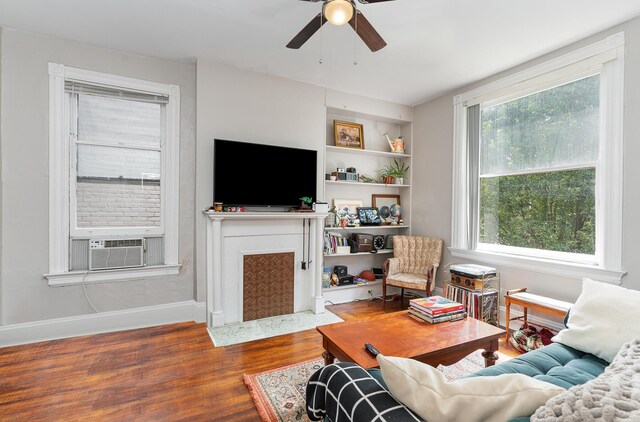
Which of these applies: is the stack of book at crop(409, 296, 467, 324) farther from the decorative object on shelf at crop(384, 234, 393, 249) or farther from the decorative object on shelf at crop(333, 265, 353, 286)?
the decorative object on shelf at crop(384, 234, 393, 249)

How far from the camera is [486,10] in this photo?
2.28m

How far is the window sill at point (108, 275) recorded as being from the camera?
9.07 ft

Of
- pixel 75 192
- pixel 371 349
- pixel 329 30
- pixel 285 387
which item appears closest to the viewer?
pixel 371 349

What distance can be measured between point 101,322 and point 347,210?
2.97 meters

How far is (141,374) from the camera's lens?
2.23 metres

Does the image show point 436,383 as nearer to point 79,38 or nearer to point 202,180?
point 202,180

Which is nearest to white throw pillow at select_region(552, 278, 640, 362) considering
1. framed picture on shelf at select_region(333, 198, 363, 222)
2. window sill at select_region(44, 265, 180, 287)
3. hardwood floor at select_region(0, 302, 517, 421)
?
hardwood floor at select_region(0, 302, 517, 421)

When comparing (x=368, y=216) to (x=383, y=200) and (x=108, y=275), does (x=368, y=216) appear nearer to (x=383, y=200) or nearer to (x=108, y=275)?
(x=383, y=200)

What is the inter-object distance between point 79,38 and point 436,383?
375 centimetres

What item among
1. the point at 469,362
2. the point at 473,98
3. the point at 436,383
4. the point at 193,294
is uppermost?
the point at 473,98

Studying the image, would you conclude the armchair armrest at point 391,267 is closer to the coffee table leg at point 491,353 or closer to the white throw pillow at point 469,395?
the coffee table leg at point 491,353

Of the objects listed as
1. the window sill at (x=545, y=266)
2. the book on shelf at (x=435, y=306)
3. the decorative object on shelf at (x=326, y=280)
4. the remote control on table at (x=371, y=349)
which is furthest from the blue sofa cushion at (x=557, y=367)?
the decorative object on shelf at (x=326, y=280)

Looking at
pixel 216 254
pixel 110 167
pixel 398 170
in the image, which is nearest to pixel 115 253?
pixel 110 167

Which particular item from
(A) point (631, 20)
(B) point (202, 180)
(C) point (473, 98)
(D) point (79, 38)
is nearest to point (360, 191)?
(C) point (473, 98)
